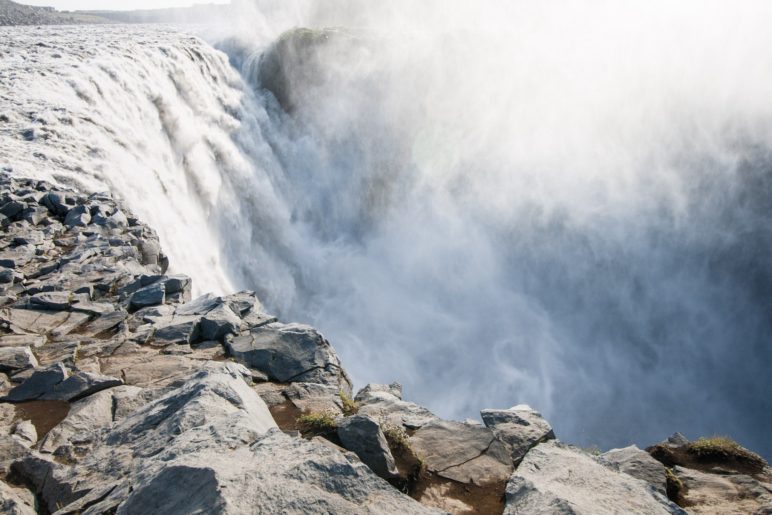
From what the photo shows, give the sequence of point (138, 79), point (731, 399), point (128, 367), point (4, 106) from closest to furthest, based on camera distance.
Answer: point (128, 367) < point (4, 106) < point (138, 79) < point (731, 399)

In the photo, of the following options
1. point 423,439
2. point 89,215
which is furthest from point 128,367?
point 89,215

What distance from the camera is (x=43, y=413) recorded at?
7352 mm

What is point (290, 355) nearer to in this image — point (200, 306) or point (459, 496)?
point (200, 306)

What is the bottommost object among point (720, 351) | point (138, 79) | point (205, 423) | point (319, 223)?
point (205, 423)

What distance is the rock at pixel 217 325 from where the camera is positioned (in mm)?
10383

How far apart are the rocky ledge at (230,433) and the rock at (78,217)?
1540mm

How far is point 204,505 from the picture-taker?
375cm

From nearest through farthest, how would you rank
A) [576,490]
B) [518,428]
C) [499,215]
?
[576,490] < [518,428] < [499,215]

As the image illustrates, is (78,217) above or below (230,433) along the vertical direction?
above

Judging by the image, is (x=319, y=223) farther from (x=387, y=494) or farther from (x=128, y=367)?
(x=387, y=494)

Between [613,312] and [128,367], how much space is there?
4367 centimetres

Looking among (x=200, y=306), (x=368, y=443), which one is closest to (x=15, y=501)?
(x=368, y=443)

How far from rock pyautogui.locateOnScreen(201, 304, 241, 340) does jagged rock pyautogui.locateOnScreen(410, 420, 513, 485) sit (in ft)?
17.1

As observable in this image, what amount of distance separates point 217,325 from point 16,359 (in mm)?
3641
